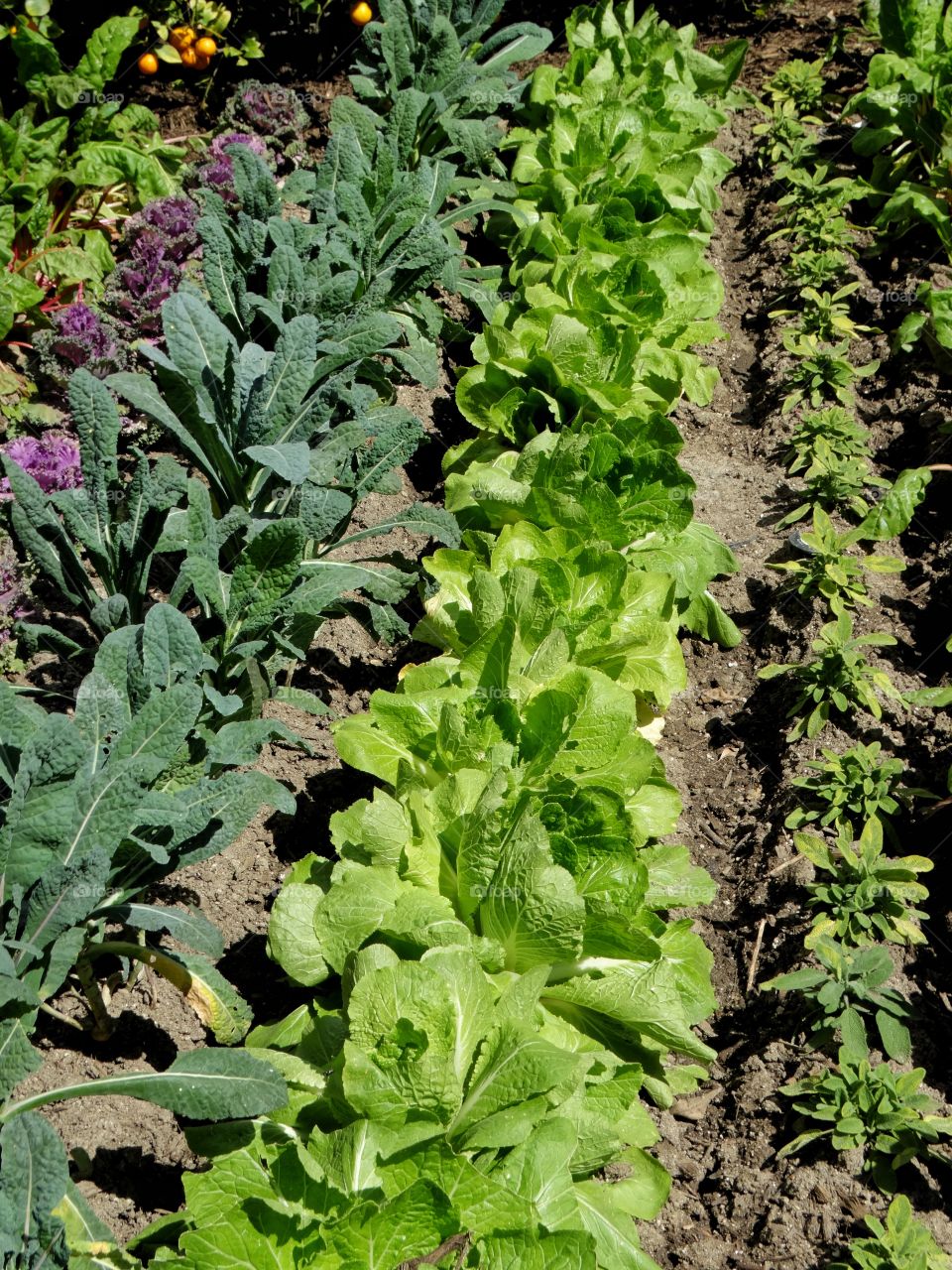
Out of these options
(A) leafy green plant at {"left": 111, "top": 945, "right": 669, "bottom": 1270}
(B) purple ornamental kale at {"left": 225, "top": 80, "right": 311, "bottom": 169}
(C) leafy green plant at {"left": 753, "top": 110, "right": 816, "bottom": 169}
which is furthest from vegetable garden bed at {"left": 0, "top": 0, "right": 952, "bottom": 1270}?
(C) leafy green plant at {"left": 753, "top": 110, "right": 816, "bottom": 169}

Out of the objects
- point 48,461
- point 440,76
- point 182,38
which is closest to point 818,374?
point 440,76

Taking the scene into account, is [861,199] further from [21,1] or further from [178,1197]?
[178,1197]

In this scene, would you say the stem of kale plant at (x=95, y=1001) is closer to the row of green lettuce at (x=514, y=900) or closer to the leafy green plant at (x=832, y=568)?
the row of green lettuce at (x=514, y=900)

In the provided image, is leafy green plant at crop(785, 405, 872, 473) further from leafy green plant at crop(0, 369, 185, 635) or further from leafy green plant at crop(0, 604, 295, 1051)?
leafy green plant at crop(0, 604, 295, 1051)

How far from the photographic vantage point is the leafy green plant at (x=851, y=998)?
8.10 ft

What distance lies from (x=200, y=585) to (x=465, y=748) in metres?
0.66

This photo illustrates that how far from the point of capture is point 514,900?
2127mm

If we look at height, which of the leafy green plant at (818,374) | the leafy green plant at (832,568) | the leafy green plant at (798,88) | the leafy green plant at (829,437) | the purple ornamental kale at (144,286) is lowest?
the leafy green plant at (832,568)

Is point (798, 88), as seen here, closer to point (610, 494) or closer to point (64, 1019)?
point (610, 494)

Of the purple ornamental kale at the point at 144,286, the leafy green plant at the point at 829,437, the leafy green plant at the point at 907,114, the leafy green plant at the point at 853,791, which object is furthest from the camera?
the leafy green plant at the point at 907,114

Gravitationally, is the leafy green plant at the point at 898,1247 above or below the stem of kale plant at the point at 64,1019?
below

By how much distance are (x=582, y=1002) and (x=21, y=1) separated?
4970 millimetres

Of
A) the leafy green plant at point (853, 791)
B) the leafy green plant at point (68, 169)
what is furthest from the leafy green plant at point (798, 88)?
the leafy green plant at point (853, 791)

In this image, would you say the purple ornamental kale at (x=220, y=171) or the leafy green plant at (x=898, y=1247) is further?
the purple ornamental kale at (x=220, y=171)
